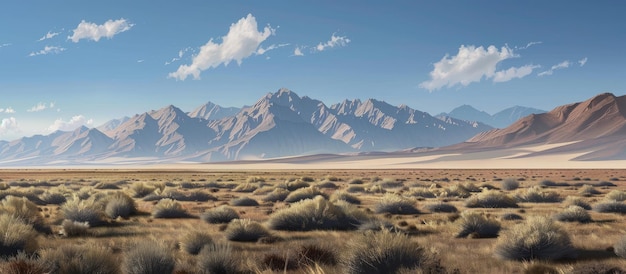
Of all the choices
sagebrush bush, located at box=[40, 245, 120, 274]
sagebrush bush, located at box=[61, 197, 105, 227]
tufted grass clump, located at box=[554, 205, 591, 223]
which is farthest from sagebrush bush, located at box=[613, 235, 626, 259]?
sagebrush bush, located at box=[61, 197, 105, 227]

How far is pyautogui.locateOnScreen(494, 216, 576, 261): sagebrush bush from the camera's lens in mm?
12484

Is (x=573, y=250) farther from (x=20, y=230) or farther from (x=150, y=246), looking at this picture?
(x=20, y=230)

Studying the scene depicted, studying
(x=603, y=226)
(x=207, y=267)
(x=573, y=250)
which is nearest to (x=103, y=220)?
(x=207, y=267)

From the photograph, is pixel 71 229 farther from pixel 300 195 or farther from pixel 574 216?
pixel 574 216

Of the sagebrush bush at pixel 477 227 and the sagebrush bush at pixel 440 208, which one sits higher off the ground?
the sagebrush bush at pixel 477 227

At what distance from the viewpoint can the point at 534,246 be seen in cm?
1257

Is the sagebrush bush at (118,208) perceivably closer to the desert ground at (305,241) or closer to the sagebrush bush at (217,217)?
the desert ground at (305,241)

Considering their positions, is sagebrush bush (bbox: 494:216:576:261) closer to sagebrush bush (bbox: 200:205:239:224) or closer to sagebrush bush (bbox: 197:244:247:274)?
sagebrush bush (bbox: 197:244:247:274)

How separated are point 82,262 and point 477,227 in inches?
466

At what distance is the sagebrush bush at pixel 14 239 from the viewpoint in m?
12.5

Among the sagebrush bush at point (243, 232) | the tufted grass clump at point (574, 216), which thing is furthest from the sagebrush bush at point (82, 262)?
the tufted grass clump at point (574, 216)

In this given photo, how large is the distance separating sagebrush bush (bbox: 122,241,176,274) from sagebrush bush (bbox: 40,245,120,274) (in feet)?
0.99

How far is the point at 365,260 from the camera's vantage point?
1025cm

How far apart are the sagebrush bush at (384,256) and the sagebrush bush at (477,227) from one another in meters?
6.32
